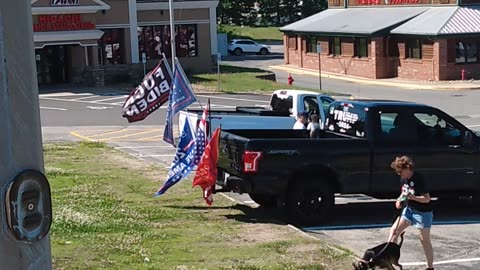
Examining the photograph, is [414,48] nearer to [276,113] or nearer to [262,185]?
[276,113]

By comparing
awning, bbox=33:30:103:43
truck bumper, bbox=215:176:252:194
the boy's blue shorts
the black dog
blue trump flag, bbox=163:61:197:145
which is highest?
awning, bbox=33:30:103:43

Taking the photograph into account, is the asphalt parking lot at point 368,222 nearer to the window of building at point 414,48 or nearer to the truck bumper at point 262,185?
the truck bumper at point 262,185

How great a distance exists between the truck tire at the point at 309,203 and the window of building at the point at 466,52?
3721 cm

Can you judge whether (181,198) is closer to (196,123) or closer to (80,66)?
(196,123)

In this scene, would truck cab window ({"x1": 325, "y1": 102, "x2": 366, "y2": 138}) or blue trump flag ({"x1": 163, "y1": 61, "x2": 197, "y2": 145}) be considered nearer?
truck cab window ({"x1": 325, "y1": 102, "x2": 366, "y2": 138})

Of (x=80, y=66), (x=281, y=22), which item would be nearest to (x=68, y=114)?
→ (x=80, y=66)

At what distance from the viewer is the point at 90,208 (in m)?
13.2

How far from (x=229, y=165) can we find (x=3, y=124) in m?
11.0

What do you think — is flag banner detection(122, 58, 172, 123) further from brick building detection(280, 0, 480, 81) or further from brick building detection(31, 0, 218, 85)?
brick building detection(280, 0, 480, 81)

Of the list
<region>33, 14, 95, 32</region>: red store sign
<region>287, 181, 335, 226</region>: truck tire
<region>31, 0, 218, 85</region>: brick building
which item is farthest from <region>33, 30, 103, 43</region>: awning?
<region>287, 181, 335, 226</region>: truck tire

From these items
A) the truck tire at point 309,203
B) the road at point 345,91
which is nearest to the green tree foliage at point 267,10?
the road at point 345,91

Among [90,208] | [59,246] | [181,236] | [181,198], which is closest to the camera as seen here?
[59,246]

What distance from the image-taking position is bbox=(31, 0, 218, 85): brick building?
147 feet

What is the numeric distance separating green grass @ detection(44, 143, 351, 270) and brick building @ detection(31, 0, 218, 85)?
93.4 feet
